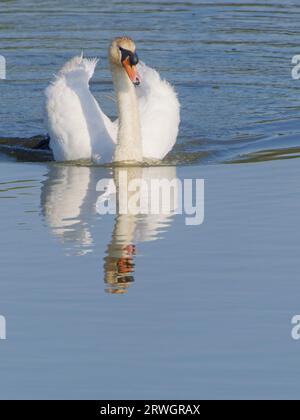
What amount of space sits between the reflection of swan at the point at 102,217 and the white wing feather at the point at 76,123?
0.63ft

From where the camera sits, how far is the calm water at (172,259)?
7.25 meters

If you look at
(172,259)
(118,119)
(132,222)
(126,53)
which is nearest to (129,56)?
(126,53)

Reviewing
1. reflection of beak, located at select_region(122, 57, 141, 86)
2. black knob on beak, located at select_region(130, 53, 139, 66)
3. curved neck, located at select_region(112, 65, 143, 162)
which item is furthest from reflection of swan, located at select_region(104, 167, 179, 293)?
black knob on beak, located at select_region(130, 53, 139, 66)

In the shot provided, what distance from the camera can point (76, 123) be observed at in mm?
13203

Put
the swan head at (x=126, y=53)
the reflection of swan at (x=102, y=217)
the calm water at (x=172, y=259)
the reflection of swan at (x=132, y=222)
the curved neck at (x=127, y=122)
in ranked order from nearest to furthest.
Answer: the calm water at (x=172, y=259) → the reflection of swan at (x=132, y=222) → the reflection of swan at (x=102, y=217) → the curved neck at (x=127, y=122) → the swan head at (x=126, y=53)

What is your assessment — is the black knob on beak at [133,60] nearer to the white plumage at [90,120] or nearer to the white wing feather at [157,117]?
the white plumage at [90,120]

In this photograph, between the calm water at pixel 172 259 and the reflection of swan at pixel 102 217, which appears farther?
the reflection of swan at pixel 102 217

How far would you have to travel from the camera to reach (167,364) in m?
7.32

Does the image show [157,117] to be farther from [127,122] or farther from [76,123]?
[76,123]

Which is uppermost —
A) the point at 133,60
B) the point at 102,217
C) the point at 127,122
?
the point at 133,60

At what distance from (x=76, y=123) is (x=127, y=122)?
23.0 inches

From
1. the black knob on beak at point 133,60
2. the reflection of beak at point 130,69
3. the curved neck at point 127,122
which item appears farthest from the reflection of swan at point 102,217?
the black knob on beak at point 133,60
